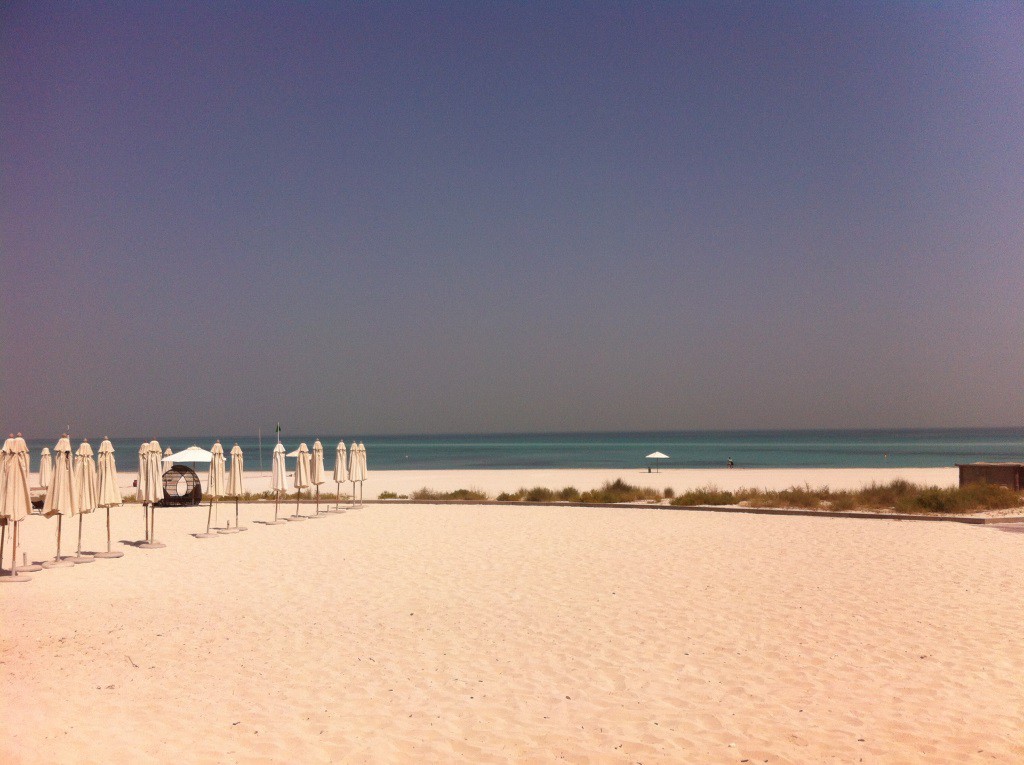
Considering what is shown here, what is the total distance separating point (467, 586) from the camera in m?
9.77

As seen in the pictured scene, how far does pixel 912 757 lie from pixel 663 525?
1103cm

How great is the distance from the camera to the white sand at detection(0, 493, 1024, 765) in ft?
16.3

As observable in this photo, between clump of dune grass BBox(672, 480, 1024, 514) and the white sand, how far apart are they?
13.5 feet

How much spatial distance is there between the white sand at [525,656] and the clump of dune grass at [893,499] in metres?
4.10

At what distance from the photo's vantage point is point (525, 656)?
6.81 metres

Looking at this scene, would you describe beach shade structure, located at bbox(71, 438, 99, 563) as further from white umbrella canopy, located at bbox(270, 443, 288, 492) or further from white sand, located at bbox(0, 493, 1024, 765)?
white umbrella canopy, located at bbox(270, 443, 288, 492)

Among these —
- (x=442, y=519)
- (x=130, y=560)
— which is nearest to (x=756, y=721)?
(x=130, y=560)

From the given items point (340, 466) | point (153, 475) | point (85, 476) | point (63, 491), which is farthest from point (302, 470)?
point (63, 491)

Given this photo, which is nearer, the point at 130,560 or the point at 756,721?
the point at 756,721

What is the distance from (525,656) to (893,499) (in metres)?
13.9

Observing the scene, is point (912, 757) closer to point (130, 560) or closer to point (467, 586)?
point (467, 586)

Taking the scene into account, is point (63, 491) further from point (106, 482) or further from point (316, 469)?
point (316, 469)

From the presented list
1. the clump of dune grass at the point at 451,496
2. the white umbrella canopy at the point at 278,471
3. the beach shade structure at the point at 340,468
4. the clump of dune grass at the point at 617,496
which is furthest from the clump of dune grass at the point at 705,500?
the white umbrella canopy at the point at 278,471

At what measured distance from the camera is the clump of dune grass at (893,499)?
16.5m
